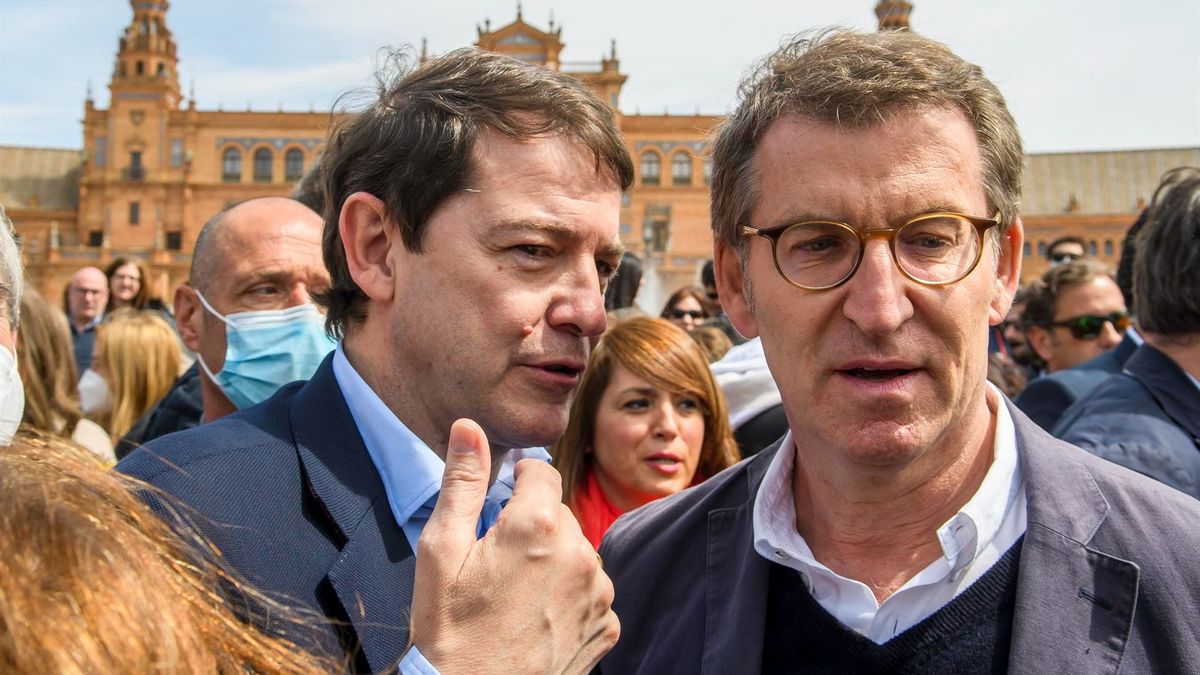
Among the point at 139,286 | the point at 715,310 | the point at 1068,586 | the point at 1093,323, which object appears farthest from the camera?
the point at 715,310

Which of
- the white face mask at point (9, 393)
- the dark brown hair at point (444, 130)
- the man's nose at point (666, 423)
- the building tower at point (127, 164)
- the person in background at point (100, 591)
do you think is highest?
the building tower at point (127, 164)

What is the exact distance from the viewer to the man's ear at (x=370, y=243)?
2348 mm

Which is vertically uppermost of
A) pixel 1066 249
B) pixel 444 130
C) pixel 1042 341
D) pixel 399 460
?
pixel 1066 249

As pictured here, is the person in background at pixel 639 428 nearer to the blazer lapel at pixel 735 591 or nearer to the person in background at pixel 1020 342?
the blazer lapel at pixel 735 591

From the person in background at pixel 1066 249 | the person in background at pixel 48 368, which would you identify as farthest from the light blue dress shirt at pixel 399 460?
the person in background at pixel 1066 249

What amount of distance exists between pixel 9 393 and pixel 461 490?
4.09ft

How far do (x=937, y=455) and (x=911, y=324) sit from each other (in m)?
0.28

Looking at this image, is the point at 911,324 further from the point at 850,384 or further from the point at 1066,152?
the point at 1066,152

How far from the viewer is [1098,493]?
78.5 inches

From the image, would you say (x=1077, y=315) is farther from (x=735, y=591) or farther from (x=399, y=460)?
(x=399, y=460)

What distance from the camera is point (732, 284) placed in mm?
2371

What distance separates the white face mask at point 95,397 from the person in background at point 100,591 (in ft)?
16.0

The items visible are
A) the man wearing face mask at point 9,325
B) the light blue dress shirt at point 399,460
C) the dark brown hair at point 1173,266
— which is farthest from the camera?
the dark brown hair at point 1173,266

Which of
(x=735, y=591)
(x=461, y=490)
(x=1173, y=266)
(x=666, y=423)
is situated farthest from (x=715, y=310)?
(x=461, y=490)
